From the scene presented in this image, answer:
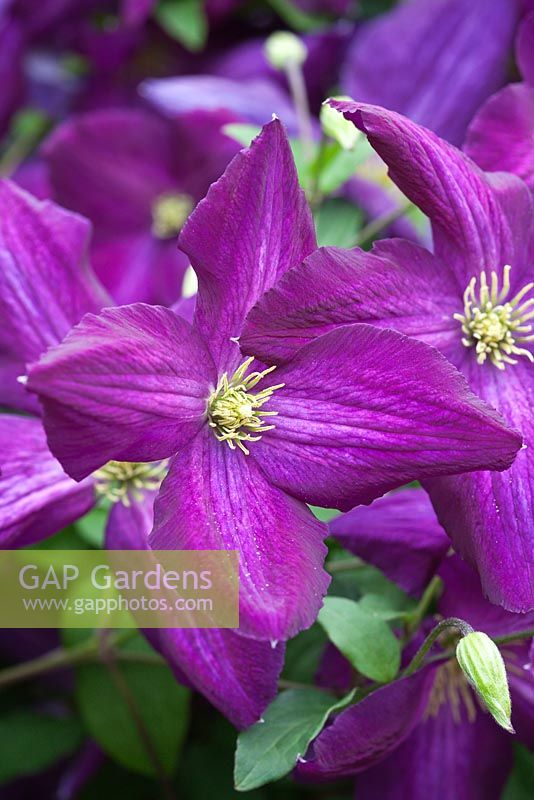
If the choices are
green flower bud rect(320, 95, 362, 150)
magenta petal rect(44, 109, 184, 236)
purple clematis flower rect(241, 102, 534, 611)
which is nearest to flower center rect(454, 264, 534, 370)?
purple clematis flower rect(241, 102, 534, 611)

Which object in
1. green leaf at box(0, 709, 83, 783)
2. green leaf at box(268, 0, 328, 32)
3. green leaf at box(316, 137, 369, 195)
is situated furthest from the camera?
green leaf at box(268, 0, 328, 32)

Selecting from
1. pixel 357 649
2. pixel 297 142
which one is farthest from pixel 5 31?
pixel 357 649

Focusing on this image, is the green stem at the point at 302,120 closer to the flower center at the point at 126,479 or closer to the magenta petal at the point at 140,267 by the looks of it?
the magenta petal at the point at 140,267

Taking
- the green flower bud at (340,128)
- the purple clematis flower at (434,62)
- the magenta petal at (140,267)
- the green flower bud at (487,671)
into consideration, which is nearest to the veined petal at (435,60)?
the purple clematis flower at (434,62)

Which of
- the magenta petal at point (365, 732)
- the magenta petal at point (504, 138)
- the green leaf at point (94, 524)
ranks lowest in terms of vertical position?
the green leaf at point (94, 524)

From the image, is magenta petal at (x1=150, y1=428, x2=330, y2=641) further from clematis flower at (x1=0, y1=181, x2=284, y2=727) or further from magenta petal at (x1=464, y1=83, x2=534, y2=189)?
magenta petal at (x1=464, y1=83, x2=534, y2=189)

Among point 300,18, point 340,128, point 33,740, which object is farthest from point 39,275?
point 300,18

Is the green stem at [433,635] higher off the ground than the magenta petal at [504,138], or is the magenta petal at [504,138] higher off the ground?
the magenta petal at [504,138]
